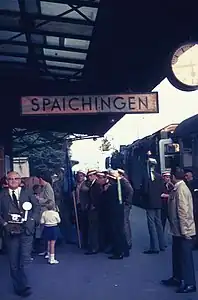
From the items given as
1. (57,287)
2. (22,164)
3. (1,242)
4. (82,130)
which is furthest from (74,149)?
(57,287)

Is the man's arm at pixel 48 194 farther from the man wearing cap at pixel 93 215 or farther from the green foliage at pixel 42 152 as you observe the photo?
the green foliage at pixel 42 152

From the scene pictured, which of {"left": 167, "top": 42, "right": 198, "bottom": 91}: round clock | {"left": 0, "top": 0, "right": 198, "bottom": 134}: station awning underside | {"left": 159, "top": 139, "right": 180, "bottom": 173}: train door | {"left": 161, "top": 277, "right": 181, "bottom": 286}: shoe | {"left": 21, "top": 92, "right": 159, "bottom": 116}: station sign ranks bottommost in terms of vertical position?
{"left": 161, "top": 277, "right": 181, "bottom": 286}: shoe

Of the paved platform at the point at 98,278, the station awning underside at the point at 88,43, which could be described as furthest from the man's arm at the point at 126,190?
the station awning underside at the point at 88,43

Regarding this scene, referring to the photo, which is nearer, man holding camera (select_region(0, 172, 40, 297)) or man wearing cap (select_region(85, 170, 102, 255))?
man holding camera (select_region(0, 172, 40, 297))

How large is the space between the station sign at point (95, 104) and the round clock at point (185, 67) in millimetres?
1573

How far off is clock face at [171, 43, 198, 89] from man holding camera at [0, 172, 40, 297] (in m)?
2.80

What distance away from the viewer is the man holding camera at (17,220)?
883 cm

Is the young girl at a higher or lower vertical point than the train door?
lower

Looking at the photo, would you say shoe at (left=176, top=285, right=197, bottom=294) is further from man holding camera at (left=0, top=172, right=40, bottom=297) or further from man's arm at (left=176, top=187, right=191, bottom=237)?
man holding camera at (left=0, top=172, right=40, bottom=297)

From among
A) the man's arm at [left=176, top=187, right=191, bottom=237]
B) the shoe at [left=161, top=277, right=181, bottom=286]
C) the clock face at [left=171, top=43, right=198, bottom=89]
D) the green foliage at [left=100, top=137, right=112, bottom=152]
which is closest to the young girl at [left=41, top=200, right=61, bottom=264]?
the shoe at [left=161, top=277, right=181, bottom=286]

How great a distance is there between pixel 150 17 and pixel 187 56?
2130mm

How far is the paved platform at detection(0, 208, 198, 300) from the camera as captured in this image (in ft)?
29.1

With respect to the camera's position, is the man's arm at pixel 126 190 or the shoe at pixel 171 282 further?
the man's arm at pixel 126 190

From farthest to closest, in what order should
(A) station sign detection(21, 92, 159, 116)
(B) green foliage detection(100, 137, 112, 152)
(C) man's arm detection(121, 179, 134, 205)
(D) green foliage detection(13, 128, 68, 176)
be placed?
(B) green foliage detection(100, 137, 112, 152), (D) green foliage detection(13, 128, 68, 176), (C) man's arm detection(121, 179, 134, 205), (A) station sign detection(21, 92, 159, 116)
